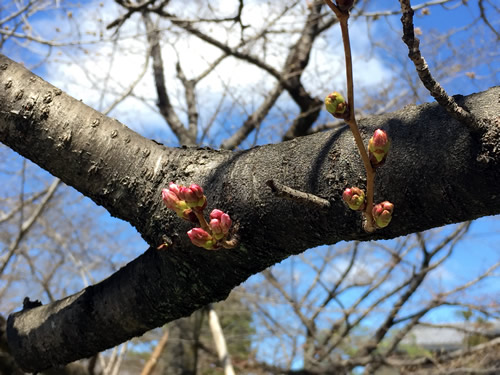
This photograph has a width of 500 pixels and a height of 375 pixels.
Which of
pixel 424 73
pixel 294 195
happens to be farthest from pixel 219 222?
pixel 424 73

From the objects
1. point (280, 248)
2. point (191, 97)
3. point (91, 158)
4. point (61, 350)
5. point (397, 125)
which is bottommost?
point (61, 350)

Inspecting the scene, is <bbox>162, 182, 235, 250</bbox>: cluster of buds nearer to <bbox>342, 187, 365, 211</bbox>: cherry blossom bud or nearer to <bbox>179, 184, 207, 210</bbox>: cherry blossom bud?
<bbox>179, 184, 207, 210</bbox>: cherry blossom bud

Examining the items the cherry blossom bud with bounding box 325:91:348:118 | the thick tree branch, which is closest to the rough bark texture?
the cherry blossom bud with bounding box 325:91:348:118

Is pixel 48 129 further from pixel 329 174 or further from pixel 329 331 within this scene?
pixel 329 331

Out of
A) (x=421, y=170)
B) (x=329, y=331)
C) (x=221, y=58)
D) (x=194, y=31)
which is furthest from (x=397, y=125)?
(x=329, y=331)

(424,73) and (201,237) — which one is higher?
(424,73)

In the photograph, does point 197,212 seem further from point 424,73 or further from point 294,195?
point 424,73
